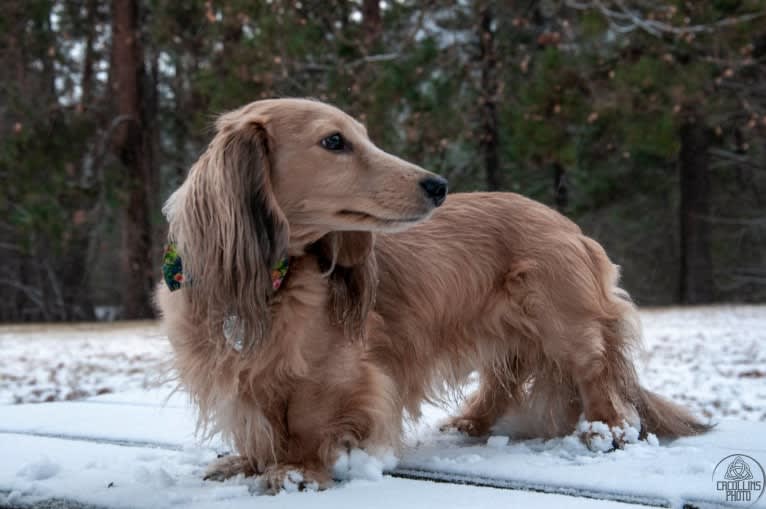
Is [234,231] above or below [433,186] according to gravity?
below

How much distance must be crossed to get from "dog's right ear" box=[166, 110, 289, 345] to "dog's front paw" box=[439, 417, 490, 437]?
1.28 metres

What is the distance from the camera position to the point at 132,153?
44.0 feet

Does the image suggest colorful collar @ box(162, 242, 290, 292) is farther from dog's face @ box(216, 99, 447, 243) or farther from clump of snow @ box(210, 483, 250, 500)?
clump of snow @ box(210, 483, 250, 500)

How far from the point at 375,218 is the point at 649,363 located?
174 inches

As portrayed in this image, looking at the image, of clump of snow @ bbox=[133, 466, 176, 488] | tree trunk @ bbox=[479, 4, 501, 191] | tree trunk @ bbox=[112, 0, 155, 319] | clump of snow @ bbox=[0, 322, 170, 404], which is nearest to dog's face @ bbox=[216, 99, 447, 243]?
clump of snow @ bbox=[0, 322, 170, 404]

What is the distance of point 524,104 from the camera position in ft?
37.2

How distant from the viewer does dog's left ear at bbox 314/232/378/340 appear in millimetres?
2424

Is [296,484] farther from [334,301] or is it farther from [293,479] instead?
[334,301]

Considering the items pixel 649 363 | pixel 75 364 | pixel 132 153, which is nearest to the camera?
pixel 649 363

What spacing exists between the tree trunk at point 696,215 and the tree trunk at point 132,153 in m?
11.3

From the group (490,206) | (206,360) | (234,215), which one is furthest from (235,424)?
(490,206)

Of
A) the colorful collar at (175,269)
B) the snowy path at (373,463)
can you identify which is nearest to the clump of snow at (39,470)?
the snowy path at (373,463)

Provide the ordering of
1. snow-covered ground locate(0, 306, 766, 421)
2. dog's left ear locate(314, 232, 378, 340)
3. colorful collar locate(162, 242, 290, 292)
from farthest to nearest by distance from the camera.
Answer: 1. snow-covered ground locate(0, 306, 766, 421)
2. dog's left ear locate(314, 232, 378, 340)
3. colorful collar locate(162, 242, 290, 292)

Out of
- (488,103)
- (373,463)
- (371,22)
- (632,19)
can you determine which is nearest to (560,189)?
(488,103)
